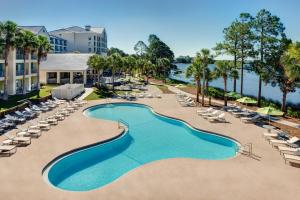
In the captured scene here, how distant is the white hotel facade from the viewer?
3822 centimetres

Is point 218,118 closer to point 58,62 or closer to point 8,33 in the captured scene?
point 8,33

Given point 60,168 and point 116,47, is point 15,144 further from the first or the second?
point 116,47

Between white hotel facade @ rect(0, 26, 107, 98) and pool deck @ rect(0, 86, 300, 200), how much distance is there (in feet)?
75.9

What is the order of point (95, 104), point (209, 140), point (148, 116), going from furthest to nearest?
point (95, 104) → point (148, 116) → point (209, 140)

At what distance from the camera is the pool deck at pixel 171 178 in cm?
1170

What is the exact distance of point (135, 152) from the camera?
18797 mm

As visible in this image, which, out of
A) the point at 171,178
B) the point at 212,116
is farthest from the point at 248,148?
the point at 212,116

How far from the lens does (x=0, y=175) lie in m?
13.1

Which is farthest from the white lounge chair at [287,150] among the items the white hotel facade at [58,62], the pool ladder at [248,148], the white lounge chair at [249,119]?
the white hotel facade at [58,62]

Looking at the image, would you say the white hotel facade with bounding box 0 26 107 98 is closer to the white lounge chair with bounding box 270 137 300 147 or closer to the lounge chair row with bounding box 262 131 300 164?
the lounge chair row with bounding box 262 131 300 164

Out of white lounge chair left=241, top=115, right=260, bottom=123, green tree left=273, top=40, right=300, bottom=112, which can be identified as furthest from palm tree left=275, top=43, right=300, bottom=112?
white lounge chair left=241, top=115, right=260, bottom=123

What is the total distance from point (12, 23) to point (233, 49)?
31.0 m

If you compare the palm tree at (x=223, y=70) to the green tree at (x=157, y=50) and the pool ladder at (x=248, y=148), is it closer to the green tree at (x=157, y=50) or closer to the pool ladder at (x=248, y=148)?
the pool ladder at (x=248, y=148)

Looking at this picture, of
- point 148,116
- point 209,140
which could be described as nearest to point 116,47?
point 148,116
